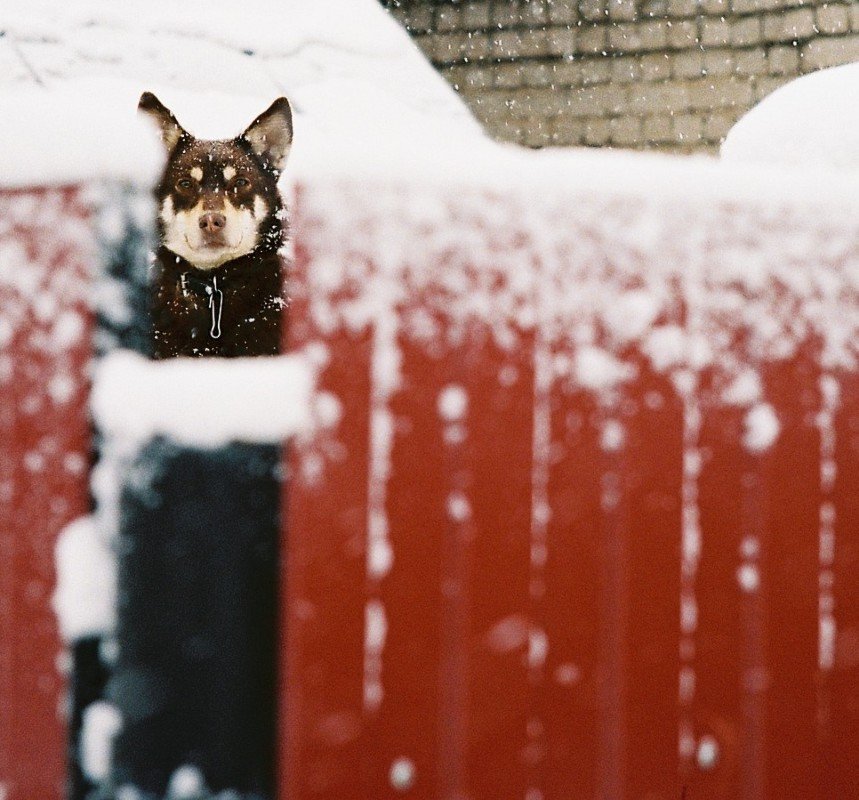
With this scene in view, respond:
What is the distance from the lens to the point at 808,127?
6.83ft

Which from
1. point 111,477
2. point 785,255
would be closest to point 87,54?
point 111,477

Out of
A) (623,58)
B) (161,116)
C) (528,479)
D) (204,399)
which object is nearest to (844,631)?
(528,479)

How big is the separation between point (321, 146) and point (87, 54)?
2.46m

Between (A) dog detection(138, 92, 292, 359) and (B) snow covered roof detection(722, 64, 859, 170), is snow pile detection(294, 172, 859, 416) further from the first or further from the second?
(B) snow covered roof detection(722, 64, 859, 170)

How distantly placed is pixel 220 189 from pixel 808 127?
1562 mm

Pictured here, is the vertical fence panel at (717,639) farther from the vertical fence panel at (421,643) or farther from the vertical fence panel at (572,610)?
the vertical fence panel at (421,643)

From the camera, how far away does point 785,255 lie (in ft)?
5.59

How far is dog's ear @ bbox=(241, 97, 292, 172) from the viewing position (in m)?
1.82

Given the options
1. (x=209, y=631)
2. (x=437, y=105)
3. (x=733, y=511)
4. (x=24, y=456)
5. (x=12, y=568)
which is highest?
(x=437, y=105)

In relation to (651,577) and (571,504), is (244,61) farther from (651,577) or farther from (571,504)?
(651,577)

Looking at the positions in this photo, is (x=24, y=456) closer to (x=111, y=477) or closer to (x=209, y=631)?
(x=111, y=477)

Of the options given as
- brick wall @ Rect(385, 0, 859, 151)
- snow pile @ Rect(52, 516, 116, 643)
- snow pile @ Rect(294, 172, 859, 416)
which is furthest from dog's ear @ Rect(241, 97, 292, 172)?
brick wall @ Rect(385, 0, 859, 151)

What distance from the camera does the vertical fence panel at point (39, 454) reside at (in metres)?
1.62

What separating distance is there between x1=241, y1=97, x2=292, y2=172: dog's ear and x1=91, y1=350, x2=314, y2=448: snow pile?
0.55m
